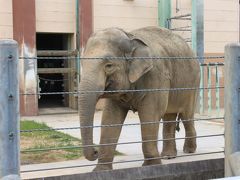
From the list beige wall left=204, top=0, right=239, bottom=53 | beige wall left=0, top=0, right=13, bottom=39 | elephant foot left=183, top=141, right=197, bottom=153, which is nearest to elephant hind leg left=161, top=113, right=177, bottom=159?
elephant foot left=183, top=141, right=197, bottom=153

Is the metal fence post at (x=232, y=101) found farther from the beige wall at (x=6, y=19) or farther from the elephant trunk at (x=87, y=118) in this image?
the beige wall at (x=6, y=19)

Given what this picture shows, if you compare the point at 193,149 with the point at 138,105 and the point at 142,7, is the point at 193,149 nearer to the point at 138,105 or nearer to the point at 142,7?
the point at 138,105

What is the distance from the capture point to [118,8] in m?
15.2

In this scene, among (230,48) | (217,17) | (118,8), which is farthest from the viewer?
(217,17)

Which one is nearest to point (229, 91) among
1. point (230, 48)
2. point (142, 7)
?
point (230, 48)

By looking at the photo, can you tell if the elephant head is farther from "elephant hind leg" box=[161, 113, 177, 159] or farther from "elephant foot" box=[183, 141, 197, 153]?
"elephant foot" box=[183, 141, 197, 153]

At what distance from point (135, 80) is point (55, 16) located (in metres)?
9.21

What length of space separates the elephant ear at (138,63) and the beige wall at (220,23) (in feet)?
35.2

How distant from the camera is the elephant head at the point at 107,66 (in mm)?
4625

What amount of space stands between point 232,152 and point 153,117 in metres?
1.85

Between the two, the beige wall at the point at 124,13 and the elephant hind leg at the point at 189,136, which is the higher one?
the beige wall at the point at 124,13

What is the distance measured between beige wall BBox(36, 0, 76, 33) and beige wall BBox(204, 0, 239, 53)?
4326 millimetres

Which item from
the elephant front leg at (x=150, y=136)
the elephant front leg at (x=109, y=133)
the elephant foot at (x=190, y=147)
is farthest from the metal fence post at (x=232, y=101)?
the elephant foot at (x=190, y=147)

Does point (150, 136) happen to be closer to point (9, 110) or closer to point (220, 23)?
point (9, 110)
